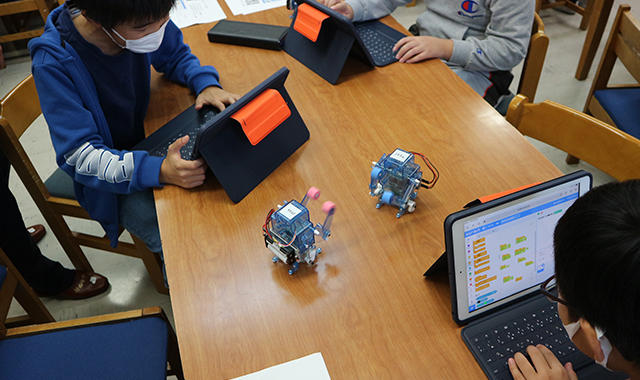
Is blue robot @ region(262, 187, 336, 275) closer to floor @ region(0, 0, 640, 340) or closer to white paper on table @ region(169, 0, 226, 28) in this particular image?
floor @ region(0, 0, 640, 340)

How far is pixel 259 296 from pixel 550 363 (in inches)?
21.6

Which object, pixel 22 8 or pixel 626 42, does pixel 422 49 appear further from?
pixel 22 8

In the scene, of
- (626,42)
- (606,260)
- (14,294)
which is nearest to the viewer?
(606,260)

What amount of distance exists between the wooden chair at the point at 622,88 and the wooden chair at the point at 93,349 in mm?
1823

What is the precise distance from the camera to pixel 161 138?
1.29 meters

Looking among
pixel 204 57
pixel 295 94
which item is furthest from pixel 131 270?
pixel 295 94

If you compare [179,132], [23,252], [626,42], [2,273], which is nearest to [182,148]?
[179,132]

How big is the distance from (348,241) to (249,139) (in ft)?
1.13

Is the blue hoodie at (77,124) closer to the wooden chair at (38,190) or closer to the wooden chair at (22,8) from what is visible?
the wooden chair at (38,190)

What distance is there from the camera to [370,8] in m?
1.69

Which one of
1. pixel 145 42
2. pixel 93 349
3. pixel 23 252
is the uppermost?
pixel 145 42

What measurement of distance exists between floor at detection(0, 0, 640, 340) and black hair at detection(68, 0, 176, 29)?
109cm

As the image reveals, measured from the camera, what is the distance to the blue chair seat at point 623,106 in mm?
1772

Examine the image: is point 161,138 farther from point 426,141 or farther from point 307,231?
point 426,141
